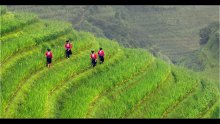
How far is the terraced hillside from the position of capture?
13742mm

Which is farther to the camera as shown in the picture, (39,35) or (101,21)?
(101,21)

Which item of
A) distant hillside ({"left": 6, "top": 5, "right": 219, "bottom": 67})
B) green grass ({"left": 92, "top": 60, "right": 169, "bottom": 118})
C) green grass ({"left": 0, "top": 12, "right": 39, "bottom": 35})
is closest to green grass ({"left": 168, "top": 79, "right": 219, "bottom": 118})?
green grass ({"left": 92, "top": 60, "right": 169, "bottom": 118})

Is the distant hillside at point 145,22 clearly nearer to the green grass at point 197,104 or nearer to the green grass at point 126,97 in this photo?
the green grass at point 126,97

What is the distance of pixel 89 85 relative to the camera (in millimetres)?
15211

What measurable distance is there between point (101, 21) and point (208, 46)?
42411mm

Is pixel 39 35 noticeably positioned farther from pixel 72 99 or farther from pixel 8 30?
pixel 72 99

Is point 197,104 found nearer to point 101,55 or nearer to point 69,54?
point 101,55

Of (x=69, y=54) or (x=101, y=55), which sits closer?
(x=101, y=55)

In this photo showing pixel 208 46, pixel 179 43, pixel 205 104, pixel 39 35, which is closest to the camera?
pixel 205 104

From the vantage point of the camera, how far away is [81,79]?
1562 centimetres

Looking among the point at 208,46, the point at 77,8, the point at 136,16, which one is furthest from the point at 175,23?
the point at 208,46

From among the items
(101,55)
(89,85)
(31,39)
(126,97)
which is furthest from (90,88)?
(31,39)

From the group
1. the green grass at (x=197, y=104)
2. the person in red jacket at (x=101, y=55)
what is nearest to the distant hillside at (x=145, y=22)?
the person in red jacket at (x=101, y=55)

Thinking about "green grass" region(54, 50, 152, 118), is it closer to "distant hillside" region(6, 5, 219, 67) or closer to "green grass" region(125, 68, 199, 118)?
"green grass" region(125, 68, 199, 118)
